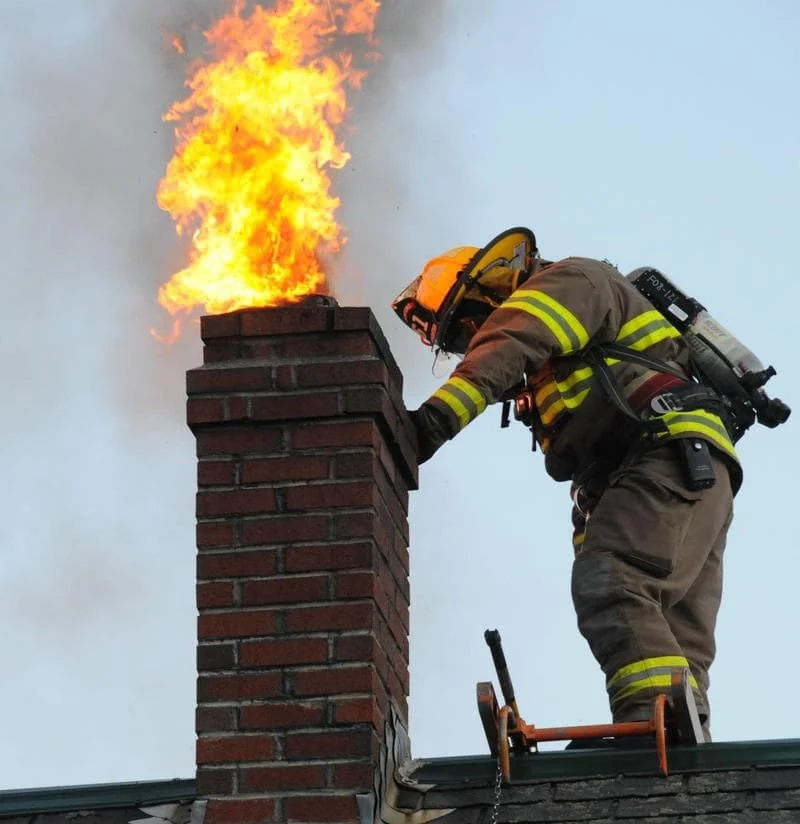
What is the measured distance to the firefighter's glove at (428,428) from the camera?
6.00m

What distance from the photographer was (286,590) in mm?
5207

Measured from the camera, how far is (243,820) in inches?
195

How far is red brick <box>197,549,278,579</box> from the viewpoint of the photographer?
525 centimetres

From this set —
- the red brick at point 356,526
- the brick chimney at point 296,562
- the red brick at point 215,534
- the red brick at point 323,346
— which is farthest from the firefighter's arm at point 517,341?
the red brick at point 215,534

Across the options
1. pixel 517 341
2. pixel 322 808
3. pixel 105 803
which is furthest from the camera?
pixel 517 341

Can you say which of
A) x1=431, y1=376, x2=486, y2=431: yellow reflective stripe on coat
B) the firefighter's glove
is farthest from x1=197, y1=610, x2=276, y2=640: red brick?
x1=431, y1=376, x2=486, y2=431: yellow reflective stripe on coat

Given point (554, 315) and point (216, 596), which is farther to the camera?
point (554, 315)

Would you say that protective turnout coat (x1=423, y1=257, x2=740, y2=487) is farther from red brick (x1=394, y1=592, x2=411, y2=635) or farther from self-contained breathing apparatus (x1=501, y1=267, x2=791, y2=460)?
red brick (x1=394, y1=592, x2=411, y2=635)

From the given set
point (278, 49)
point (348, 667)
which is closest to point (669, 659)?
point (348, 667)

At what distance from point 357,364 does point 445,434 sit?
2.34 ft

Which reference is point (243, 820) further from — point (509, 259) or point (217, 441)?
point (509, 259)

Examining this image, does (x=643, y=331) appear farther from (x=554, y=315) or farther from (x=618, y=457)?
(x=554, y=315)

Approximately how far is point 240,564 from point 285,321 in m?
0.79

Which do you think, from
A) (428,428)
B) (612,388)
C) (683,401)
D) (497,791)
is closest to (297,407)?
(428,428)
